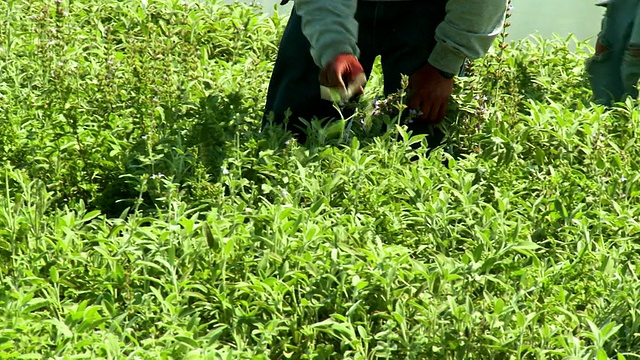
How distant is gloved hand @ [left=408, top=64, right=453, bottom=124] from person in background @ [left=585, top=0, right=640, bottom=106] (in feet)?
4.21

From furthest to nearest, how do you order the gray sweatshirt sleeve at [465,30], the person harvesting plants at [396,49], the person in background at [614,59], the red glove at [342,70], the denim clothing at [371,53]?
the person in background at [614,59], the denim clothing at [371,53], the gray sweatshirt sleeve at [465,30], the person harvesting plants at [396,49], the red glove at [342,70]

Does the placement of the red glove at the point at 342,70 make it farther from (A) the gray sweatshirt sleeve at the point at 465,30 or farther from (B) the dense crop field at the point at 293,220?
(A) the gray sweatshirt sleeve at the point at 465,30

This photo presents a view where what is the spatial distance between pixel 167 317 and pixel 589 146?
2386 millimetres

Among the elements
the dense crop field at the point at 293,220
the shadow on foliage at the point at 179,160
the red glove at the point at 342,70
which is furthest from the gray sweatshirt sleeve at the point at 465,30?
the shadow on foliage at the point at 179,160

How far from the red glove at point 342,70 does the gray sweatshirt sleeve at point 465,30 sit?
55cm

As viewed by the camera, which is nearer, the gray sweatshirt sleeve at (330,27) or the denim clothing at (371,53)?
the gray sweatshirt sleeve at (330,27)

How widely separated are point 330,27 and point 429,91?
0.74 meters

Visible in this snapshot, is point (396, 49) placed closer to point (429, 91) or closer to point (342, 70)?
point (429, 91)

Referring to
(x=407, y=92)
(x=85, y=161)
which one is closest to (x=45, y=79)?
(x=85, y=161)

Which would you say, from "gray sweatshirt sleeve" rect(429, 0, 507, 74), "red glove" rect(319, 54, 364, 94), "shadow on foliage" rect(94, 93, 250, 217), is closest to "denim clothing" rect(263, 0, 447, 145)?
"gray sweatshirt sleeve" rect(429, 0, 507, 74)

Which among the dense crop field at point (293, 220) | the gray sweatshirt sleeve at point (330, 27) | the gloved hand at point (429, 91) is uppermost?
the gray sweatshirt sleeve at point (330, 27)

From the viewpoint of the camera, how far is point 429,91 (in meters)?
4.88

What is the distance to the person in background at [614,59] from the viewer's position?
579 centimetres

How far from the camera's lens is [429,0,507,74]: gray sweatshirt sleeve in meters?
4.63
